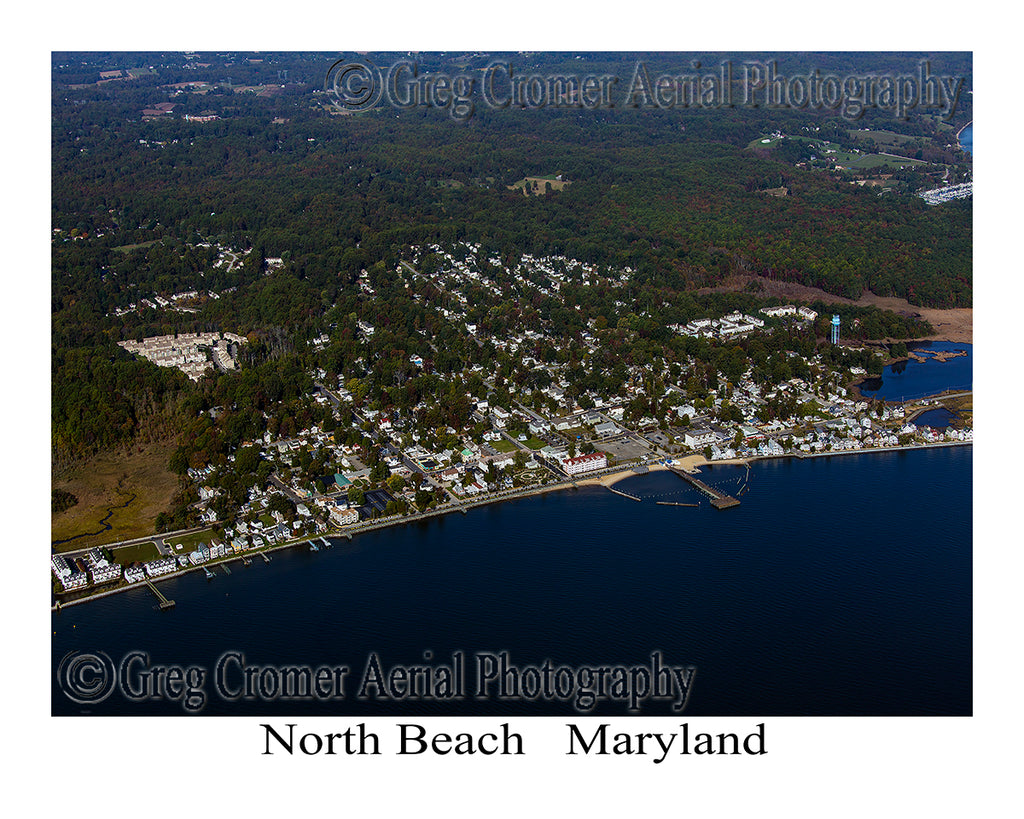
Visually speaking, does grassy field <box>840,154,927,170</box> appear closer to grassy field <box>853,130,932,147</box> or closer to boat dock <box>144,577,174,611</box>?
grassy field <box>853,130,932,147</box>

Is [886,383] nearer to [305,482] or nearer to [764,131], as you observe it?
[305,482]

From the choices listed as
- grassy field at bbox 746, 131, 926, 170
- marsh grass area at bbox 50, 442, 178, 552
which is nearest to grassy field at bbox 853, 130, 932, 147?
grassy field at bbox 746, 131, 926, 170

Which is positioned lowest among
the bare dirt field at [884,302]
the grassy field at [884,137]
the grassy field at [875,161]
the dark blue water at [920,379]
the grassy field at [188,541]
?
the grassy field at [188,541]

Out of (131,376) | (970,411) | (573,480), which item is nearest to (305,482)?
(573,480)

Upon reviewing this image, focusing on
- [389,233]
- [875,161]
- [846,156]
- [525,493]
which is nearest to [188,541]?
[525,493]

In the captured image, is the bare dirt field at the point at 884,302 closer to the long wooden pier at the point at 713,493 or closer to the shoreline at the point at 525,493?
the shoreline at the point at 525,493

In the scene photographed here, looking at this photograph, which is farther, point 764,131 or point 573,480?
point 764,131

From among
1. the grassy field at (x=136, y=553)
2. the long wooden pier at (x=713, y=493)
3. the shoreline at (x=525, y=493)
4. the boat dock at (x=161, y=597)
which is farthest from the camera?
the long wooden pier at (x=713, y=493)

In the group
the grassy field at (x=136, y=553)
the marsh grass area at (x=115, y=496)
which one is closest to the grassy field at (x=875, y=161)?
the marsh grass area at (x=115, y=496)
